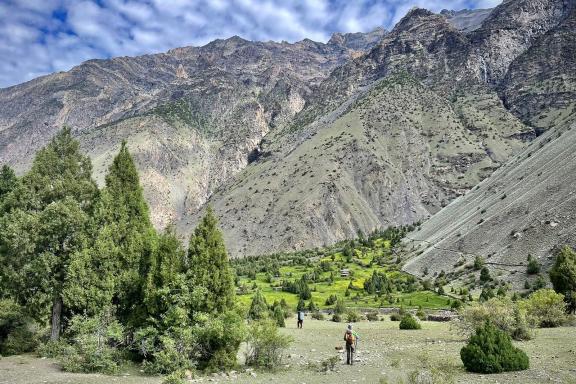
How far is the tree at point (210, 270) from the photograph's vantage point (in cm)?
1903

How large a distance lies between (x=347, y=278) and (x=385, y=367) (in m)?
55.1

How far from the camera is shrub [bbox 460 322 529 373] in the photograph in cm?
1622

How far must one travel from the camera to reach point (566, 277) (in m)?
29.4

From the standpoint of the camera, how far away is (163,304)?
19203mm

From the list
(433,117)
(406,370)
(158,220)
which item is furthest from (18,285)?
(158,220)

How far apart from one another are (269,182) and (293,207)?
17.9 metres

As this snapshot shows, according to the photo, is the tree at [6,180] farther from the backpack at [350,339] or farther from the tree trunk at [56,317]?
the backpack at [350,339]

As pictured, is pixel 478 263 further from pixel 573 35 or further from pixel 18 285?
pixel 573 35

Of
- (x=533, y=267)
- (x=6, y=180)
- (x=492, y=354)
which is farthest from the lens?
(x=533, y=267)

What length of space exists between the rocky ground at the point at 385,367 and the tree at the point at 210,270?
286 centimetres

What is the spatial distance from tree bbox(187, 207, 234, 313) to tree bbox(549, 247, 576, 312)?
21540mm

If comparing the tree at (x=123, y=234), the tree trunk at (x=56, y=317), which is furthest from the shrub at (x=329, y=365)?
the tree trunk at (x=56, y=317)

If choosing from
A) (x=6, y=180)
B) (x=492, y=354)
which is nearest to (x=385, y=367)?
(x=492, y=354)

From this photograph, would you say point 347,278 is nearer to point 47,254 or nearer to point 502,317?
point 502,317
